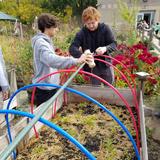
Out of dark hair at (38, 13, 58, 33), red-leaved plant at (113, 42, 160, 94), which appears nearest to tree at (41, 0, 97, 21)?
red-leaved plant at (113, 42, 160, 94)

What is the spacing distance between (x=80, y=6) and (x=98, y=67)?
783 inches

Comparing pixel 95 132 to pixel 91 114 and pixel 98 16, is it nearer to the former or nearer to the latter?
pixel 91 114

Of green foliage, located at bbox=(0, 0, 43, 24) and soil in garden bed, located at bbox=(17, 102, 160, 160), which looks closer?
soil in garden bed, located at bbox=(17, 102, 160, 160)

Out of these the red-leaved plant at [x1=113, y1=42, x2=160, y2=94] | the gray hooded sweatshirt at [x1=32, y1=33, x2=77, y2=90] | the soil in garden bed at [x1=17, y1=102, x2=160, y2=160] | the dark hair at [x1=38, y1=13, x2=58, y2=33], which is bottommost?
the soil in garden bed at [x1=17, y1=102, x2=160, y2=160]

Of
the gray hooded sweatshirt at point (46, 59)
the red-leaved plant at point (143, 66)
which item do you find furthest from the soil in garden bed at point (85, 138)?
the red-leaved plant at point (143, 66)

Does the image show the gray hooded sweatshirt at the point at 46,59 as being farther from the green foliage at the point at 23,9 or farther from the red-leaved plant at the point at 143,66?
the green foliage at the point at 23,9

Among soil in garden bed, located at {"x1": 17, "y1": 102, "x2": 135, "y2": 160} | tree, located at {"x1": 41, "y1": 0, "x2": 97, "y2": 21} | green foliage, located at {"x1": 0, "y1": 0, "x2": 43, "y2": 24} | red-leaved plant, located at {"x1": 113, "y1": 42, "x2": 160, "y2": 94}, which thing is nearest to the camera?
soil in garden bed, located at {"x1": 17, "y1": 102, "x2": 135, "y2": 160}

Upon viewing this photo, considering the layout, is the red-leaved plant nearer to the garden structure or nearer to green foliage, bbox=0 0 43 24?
the garden structure

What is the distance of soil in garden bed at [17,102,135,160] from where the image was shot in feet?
6.78

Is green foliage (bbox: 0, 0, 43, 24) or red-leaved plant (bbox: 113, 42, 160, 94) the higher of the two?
green foliage (bbox: 0, 0, 43, 24)

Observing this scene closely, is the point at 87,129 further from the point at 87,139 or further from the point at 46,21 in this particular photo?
the point at 46,21

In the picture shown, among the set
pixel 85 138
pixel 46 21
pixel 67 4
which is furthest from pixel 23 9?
pixel 85 138

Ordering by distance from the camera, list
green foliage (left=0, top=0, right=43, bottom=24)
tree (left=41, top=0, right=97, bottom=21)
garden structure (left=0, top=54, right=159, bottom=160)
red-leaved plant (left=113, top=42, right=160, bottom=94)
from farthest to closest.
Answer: green foliage (left=0, top=0, right=43, bottom=24), tree (left=41, top=0, right=97, bottom=21), red-leaved plant (left=113, top=42, right=160, bottom=94), garden structure (left=0, top=54, right=159, bottom=160)

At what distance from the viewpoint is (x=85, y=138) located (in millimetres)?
2348
